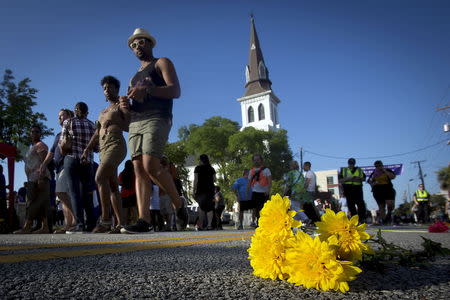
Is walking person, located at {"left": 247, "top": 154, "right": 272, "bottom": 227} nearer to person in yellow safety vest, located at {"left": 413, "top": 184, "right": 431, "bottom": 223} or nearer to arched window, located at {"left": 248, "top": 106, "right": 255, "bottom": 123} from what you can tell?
person in yellow safety vest, located at {"left": 413, "top": 184, "right": 431, "bottom": 223}

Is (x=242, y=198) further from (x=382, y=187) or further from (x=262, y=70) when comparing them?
(x=262, y=70)

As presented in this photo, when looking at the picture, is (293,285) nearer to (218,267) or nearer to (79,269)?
(218,267)

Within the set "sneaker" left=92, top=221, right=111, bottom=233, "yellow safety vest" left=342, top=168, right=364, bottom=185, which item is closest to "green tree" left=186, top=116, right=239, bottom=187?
"yellow safety vest" left=342, top=168, right=364, bottom=185

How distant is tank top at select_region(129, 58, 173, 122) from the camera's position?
3.91 meters

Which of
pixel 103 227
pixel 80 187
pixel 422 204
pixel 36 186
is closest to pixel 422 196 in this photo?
pixel 422 204

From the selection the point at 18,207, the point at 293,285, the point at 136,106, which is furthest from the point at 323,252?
the point at 18,207

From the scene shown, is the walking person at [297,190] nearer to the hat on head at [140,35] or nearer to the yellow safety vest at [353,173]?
the yellow safety vest at [353,173]

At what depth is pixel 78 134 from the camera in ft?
18.9

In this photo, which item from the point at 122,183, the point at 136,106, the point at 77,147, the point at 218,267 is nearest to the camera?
the point at 218,267

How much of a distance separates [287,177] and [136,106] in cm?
527

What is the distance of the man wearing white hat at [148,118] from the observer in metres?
3.82

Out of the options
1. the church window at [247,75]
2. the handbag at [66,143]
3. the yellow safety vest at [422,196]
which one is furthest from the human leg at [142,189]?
the church window at [247,75]

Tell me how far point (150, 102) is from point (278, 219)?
9.54ft

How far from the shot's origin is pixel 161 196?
9516 millimetres
